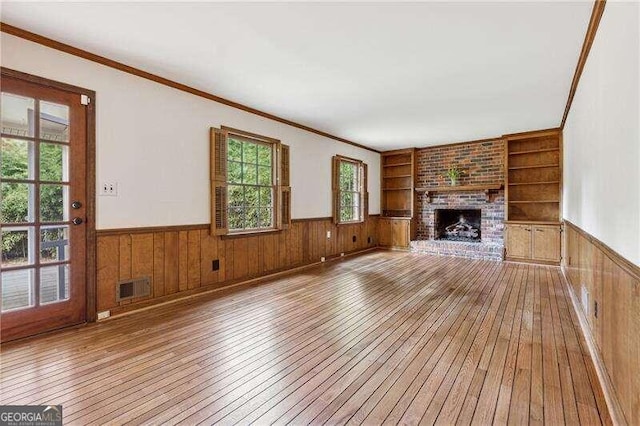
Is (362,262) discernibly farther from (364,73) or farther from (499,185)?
(364,73)

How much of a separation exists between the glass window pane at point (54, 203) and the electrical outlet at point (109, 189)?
0.27m

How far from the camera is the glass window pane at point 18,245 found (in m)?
2.51

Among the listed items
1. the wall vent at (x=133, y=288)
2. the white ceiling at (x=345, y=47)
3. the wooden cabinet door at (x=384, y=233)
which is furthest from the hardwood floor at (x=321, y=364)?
the wooden cabinet door at (x=384, y=233)

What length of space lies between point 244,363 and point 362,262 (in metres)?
4.03

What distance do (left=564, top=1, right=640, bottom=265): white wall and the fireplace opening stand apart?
14.1 ft

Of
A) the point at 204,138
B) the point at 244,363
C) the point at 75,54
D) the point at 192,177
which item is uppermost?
the point at 75,54

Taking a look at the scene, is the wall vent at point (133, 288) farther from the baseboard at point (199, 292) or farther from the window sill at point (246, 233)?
the window sill at point (246, 233)

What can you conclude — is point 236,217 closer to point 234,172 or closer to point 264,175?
point 234,172

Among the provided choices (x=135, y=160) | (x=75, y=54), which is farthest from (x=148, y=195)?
(x=75, y=54)

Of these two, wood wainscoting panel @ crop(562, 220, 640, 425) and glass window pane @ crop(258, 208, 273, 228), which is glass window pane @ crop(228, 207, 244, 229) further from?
wood wainscoting panel @ crop(562, 220, 640, 425)

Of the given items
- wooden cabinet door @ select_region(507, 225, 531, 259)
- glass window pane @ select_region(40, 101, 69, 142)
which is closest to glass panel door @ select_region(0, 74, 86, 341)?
glass window pane @ select_region(40, 101, 69, 142)

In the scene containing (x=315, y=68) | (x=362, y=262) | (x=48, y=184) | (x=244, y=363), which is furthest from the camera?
(x=362, y=262)

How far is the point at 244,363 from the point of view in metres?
2.22

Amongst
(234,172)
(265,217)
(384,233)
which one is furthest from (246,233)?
(384,233)
